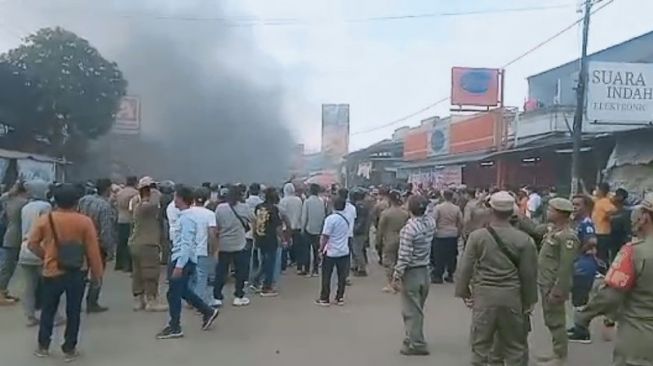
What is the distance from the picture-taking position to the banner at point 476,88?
3919 centimetres

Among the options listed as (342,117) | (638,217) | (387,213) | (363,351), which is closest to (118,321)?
(363,351)

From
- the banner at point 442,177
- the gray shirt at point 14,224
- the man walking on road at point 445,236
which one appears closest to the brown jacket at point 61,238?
the gray shirt at point 14,224

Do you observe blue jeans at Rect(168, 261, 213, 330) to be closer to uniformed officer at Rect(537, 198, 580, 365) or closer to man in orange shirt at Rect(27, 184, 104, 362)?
man in orange shirt at Rect(27, 184, 104, 362)

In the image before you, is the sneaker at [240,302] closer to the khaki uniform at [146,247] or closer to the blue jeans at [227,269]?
the blue jeans at [227,269]

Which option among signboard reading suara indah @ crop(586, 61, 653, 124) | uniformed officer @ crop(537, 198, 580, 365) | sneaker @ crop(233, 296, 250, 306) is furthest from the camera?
signboard reading suara indah @ crop(586, 61, 653, 124)

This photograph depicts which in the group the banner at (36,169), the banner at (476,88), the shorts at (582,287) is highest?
the banner at (476,88)

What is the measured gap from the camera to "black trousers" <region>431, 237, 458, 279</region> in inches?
525

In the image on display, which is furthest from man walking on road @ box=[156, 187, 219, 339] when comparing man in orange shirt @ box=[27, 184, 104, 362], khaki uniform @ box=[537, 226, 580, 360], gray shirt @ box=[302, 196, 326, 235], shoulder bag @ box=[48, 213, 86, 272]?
gray shirt @ box=[302, 196, 326, 235]

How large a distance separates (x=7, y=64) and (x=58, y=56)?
9.80ft

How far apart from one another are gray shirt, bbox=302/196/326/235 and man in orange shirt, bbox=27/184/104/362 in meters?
6.75

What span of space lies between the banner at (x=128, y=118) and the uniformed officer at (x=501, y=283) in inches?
1487

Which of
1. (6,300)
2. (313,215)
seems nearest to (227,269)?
(6,300)

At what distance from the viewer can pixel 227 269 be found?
1031cm

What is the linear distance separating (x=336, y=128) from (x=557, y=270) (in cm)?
6439
